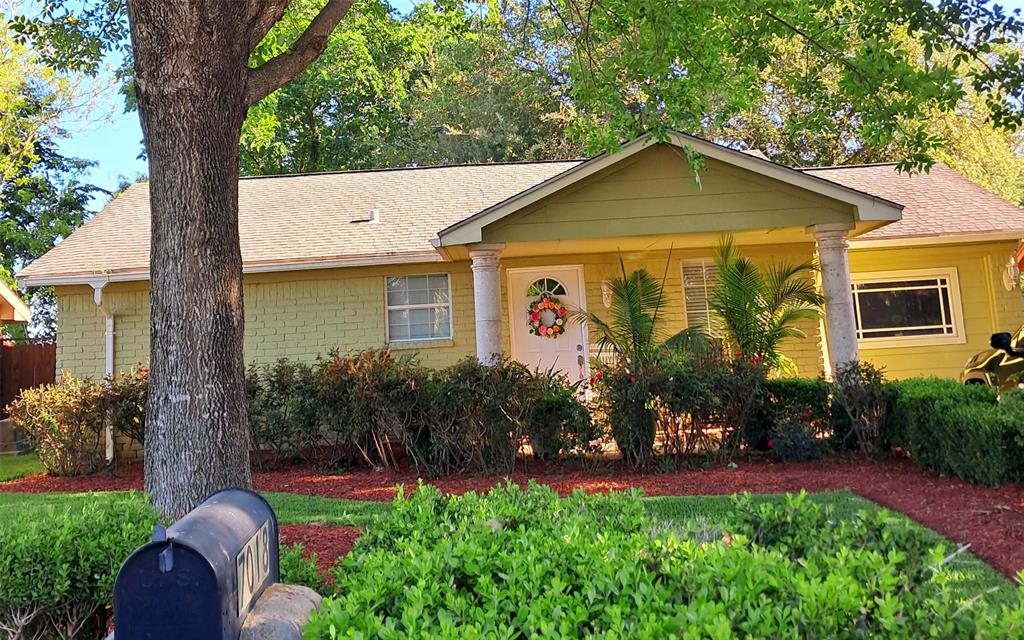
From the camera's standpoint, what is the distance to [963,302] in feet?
38.4

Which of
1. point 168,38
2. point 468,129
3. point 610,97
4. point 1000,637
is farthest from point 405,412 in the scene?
point 468,129

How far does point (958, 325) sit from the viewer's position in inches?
463

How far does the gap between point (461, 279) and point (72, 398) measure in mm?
6229

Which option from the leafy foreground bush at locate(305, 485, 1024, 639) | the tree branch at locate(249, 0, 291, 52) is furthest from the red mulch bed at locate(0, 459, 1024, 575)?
the tree branch at locate(249, 0, 291, 52)

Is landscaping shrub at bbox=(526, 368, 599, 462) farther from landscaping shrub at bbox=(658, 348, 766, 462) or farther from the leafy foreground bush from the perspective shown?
the leafy foreground bush

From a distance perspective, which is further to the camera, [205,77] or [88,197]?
[88,197]

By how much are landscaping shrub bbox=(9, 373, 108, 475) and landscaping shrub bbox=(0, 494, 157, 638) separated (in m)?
7.31

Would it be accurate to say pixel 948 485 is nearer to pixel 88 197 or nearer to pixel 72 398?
pixel 72 398

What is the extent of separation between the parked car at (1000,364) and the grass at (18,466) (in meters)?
14.5

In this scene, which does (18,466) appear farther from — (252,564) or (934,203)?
(934,203)

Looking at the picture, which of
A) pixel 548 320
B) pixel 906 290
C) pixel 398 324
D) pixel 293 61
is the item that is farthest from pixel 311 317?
pixel 906 290

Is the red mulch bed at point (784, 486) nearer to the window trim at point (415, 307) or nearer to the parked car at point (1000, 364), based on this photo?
the parked car at point (1000, 364)

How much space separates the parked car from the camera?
8.91 metres

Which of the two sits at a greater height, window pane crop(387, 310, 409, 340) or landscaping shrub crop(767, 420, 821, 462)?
window pane crop(387, 310, 409, 340)
